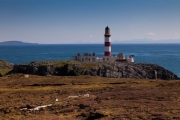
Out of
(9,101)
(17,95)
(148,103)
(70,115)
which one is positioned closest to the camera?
(70,115)

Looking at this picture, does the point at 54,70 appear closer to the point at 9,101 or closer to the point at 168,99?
the point at 9,101

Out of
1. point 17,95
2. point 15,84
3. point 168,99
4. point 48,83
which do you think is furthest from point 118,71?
point 168,99

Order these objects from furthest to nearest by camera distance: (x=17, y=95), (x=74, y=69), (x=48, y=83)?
(x=74, y=69) < (x=48, y=83) < (x=17, y=95)

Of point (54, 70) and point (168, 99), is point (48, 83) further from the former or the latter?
point (168, 99)

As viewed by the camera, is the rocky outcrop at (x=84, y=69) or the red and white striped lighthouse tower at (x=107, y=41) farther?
the red and white striped lighthouse tower at (x=107, y=41)

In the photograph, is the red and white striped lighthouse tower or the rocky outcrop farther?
the red and white striped lighthouse tower

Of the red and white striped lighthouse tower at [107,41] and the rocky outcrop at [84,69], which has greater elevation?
the red and white striped lighthouse tower at [107,41]

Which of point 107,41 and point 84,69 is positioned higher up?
point 107,41

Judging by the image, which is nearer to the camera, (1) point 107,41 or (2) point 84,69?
(2) point 84,69

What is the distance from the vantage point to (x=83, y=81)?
243 ft

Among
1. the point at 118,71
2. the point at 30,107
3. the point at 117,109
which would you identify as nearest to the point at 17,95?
the point at 30,107

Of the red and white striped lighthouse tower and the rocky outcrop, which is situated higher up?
the red and white striped lighthouse tower

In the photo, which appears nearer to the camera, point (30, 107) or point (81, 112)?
point (81, 112)

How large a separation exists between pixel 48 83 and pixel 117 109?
39664mm
